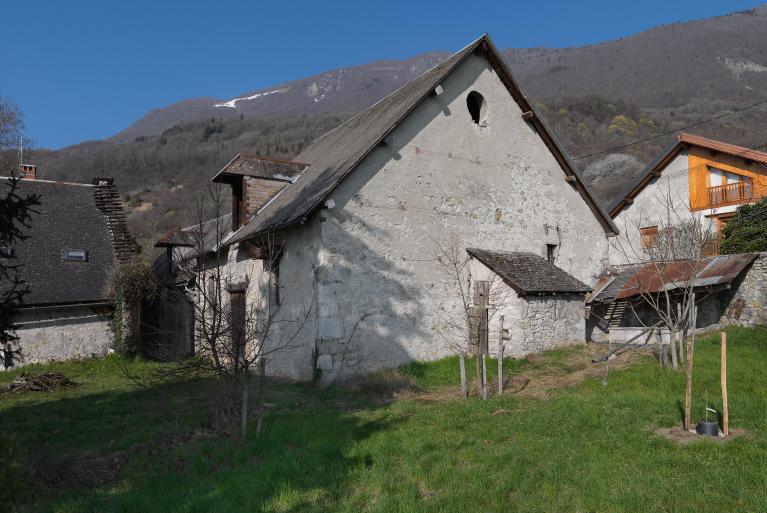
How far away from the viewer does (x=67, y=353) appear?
17.8 meters

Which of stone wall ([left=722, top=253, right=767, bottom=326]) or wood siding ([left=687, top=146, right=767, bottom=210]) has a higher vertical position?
wood siding ([left=687, top=146, right=767, bottom=210])

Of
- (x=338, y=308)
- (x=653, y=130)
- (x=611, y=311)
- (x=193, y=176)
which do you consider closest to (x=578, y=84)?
(x=653, y=130)

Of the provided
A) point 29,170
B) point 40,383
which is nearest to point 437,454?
point 40,383

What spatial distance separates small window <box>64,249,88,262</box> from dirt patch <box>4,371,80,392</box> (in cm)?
590

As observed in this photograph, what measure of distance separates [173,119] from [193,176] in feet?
421

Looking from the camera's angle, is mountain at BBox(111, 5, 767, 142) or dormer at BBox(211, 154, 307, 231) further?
mountain at BBox(111, 5, 767, 142)

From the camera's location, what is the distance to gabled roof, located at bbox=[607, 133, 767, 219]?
86.0ft

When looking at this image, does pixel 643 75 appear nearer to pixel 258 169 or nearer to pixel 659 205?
pixel 659 205

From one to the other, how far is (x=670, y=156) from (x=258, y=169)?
22.0m

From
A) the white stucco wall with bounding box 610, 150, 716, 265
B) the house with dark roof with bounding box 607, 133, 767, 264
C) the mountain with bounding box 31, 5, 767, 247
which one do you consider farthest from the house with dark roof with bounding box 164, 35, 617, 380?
the white stucco wall with bounding box 610, 150, 716, 265

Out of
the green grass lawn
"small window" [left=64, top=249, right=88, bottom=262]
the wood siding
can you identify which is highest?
the wood siding

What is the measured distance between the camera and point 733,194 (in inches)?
1068

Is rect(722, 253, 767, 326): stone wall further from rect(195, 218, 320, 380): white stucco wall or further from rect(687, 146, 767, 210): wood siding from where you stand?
rect(195, 218, 320, 380): white stucco wall

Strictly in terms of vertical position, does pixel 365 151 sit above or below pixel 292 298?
above
